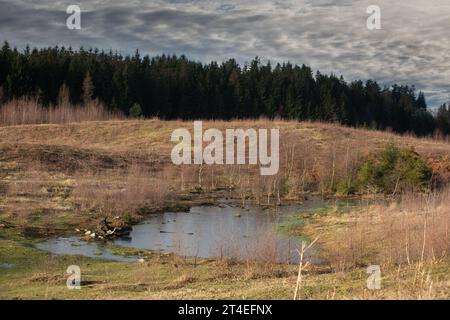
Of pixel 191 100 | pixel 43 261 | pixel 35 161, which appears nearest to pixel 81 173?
pixel 35 161

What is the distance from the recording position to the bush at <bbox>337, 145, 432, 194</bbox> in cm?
4281

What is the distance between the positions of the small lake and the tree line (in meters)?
54.6

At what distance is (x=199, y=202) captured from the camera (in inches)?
1676

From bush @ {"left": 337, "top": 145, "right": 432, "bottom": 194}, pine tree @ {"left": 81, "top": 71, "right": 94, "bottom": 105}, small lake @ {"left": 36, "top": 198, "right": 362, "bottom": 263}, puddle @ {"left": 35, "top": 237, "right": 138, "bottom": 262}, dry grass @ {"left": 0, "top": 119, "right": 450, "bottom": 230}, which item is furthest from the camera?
pine tree @ {"left": 81, "top": 71, "right": 94, "bottom": 105}

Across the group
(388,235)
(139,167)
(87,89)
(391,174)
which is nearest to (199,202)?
(139,167)

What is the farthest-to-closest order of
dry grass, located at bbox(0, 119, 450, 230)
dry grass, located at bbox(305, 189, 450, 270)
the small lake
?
dry grass, located at bbox(0, 119, 450, 230)
the small lake
dry grass, located at bbox(305, 189, 450, 270)

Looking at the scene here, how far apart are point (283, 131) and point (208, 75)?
157 ft

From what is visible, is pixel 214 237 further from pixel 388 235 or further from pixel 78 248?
pixel 388 235

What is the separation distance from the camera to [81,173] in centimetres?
5006

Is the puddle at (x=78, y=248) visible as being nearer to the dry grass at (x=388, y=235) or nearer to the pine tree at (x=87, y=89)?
the dry grass at (x=388, y=235)

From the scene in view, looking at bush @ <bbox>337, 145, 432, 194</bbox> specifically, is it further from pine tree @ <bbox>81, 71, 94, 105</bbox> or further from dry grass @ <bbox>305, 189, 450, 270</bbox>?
pine tree @ <bbox>81, 71, 94, 105</bbox>

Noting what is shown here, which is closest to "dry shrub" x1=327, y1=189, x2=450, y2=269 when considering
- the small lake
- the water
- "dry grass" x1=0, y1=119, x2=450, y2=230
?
the small lake
